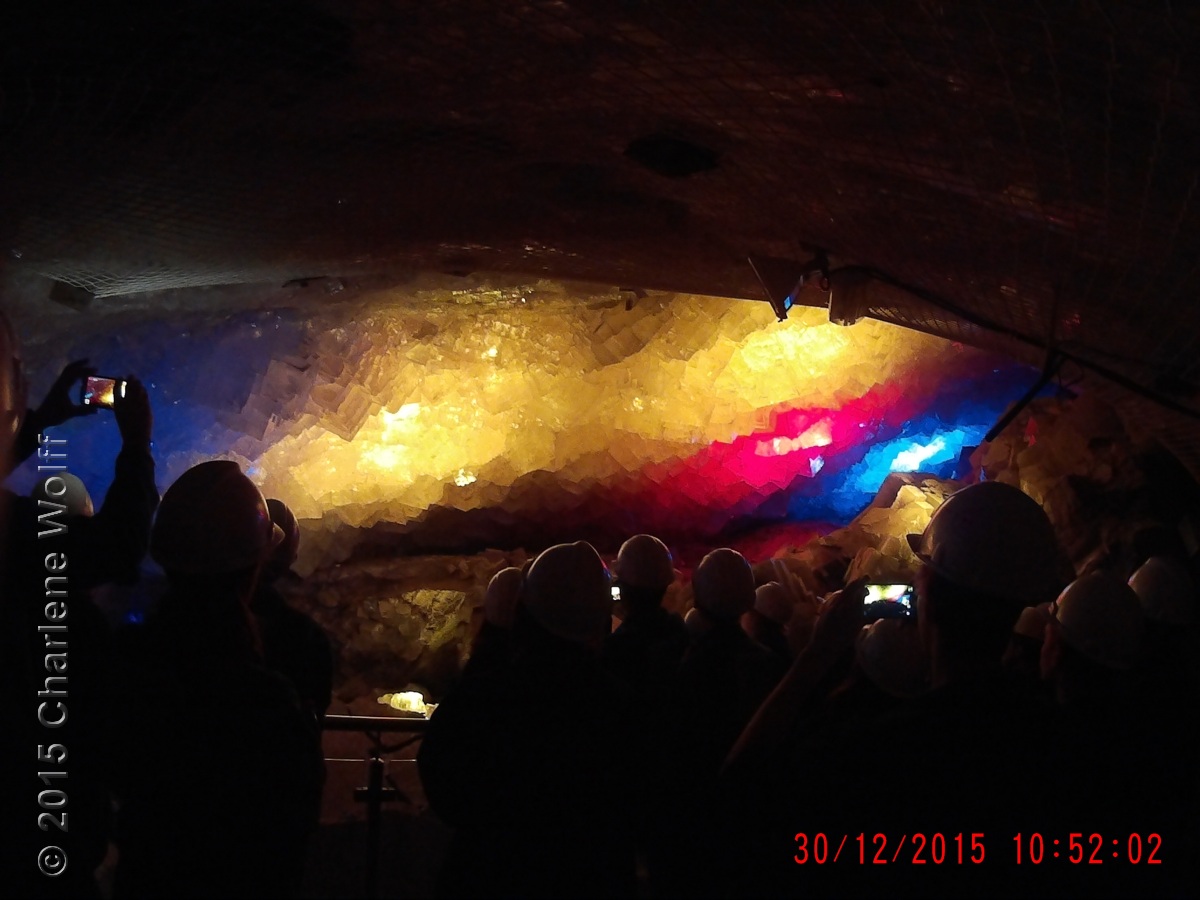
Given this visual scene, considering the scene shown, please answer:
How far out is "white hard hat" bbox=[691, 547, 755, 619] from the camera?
2980 millimetres

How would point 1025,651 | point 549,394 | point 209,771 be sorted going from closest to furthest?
point 209,771 → point 1025,651 → point 549,394

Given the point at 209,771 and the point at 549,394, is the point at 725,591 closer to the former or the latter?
the point at 209,771

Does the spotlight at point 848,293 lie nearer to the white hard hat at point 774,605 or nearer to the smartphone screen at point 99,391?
the white hard hat at point 774,605

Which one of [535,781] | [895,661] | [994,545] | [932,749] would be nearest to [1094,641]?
[895,661]

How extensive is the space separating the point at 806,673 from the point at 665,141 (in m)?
2.46

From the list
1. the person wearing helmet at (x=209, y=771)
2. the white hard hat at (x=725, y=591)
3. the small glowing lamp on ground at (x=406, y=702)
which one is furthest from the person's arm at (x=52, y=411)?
the small glowing lamp on ground at (x=406, y=702)

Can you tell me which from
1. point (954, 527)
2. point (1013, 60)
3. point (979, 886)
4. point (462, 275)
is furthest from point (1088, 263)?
point (462, 275)

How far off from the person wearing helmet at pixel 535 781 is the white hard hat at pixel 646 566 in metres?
1.49

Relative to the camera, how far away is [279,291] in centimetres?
624

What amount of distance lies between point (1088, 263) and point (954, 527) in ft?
6.36

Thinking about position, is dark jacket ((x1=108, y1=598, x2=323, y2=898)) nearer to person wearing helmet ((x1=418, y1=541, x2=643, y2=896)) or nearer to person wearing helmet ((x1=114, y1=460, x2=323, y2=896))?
person wearing helmet ((x1=114, y1=460, x2=323, y2=896))

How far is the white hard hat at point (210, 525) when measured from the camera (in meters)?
1.76

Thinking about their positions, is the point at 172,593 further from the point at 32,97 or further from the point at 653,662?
the point at 32,97

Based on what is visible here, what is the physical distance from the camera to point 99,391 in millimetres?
2607
